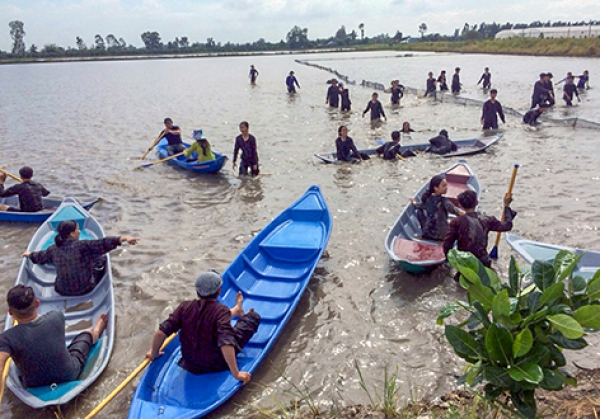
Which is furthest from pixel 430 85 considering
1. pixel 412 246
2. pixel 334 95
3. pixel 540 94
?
pixel 412 246

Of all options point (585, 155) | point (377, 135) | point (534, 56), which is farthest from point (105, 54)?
point (585, 155)

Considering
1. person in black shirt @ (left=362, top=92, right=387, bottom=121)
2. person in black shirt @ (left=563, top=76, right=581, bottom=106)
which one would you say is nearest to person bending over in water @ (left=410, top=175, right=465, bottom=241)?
person in black shirt @ (left=362, top=92, right=387, bottom=121)

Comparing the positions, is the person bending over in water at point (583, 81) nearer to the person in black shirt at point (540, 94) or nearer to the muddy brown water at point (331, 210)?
the muddy brown water at point (331, 210)

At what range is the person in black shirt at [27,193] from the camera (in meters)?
9.10

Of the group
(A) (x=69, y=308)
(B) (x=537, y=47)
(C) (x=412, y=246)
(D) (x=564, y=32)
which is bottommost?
(A) (x=69, y=308)

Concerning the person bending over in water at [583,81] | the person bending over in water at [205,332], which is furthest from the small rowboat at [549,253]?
the person bending over in water at [583,81]

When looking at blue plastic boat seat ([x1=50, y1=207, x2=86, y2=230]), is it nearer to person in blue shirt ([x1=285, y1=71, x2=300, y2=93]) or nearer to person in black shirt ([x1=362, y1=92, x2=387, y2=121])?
person in black shirt ([x1=362, y1=92, x2=387, y2=121])

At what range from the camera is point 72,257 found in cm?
596

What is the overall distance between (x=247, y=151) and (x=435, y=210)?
20.2 feet

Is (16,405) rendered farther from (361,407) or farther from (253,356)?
(361,407)

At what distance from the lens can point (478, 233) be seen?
5801 mm

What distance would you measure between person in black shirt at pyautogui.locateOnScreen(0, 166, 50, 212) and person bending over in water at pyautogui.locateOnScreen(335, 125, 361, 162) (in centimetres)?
783

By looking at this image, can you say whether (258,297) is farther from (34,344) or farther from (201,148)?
(201,148)

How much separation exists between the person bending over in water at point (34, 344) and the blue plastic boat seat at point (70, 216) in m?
3.98
